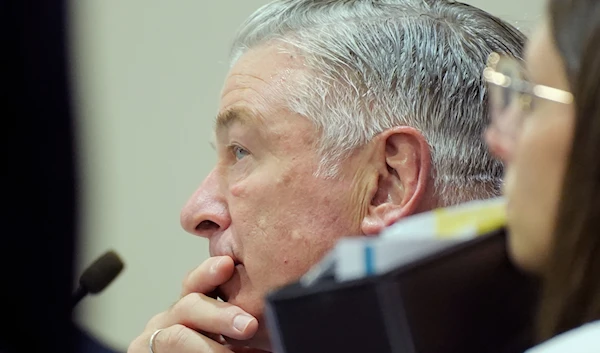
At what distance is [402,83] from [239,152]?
28 centimetres

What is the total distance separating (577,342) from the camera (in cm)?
61

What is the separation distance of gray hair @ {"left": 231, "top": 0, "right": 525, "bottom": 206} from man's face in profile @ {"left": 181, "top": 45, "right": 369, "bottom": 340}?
3 cm

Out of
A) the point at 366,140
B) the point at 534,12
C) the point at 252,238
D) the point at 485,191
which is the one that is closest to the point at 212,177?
the point at 252,238

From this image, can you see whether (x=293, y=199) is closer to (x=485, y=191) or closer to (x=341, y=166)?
(x=341, y=166)

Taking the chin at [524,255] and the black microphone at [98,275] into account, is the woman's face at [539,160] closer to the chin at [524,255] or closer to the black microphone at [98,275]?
the chin at [524,255]

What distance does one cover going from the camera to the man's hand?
127 centimetres

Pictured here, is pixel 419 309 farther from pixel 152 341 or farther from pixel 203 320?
pixel 152 341

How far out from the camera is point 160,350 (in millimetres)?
1350

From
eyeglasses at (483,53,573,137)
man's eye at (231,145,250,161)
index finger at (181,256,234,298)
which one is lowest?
index finger at (181,256,234,298)

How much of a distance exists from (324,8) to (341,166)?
28cm

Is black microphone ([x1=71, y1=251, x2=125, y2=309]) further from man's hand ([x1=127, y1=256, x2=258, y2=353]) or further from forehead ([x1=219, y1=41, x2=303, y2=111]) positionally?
forehead ([x1=219, y1=41, x2=303, y2=111])

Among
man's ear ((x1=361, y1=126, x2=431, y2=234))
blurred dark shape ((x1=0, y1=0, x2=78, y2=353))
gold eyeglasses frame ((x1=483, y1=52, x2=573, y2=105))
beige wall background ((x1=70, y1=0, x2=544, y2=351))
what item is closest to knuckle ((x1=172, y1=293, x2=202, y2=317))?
blurred dark shape ((x1=0, y1=0, x2=78, y2=353))

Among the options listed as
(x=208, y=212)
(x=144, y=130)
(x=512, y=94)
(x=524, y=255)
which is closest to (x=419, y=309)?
(x=524, y=255)

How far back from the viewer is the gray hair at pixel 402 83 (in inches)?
50.2
